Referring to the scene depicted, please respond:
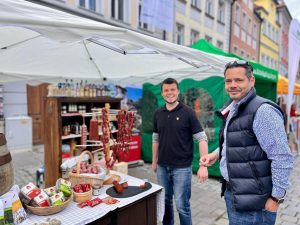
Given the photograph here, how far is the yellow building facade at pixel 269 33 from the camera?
991 inches

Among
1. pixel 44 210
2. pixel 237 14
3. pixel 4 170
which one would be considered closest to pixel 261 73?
pixel 44 210

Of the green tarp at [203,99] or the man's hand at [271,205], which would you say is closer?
the man's hand at [271,205]

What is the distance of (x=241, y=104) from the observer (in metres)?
1.84

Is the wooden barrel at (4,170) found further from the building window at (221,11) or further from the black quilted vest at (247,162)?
the building window at (221,11)

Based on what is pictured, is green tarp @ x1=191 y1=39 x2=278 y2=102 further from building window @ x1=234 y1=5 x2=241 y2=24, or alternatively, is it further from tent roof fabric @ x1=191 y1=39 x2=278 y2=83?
building window @ x1=234 y1=5 x2=241 y2=24

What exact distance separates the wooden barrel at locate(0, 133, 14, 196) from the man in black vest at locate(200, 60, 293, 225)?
67.1 inches

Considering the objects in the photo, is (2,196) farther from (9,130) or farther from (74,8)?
(74,8)

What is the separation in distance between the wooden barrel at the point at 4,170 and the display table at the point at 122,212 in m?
0.32

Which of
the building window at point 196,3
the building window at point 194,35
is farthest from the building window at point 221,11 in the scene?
the building window at point 194,35

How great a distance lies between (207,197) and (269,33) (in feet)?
89.8

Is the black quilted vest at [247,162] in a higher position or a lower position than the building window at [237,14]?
lower

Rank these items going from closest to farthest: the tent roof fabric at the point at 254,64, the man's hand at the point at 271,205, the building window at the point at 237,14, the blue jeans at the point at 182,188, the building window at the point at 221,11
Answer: the man's hand at the point at 271,205 < the blue jeans at the point at 182,188 < the tent roof fabric at the point at 254,64 < the building window at the point at 221,11 < the building window at the point at 237,14

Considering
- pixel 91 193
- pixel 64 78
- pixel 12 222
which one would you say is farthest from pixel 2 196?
pixel 64 78

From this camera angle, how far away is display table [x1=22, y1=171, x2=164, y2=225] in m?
2.06
